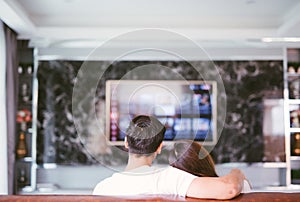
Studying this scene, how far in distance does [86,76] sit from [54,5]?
101 cm

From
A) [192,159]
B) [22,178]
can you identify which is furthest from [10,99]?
[192,159]

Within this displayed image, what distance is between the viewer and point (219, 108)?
512cm

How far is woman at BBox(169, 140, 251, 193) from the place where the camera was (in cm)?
201

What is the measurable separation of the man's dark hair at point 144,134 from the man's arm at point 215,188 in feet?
0.72

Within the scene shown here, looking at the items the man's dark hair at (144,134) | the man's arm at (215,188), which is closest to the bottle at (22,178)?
the man's dark hair at (144,134)

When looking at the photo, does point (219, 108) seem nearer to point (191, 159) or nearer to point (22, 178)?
point (22, 178)

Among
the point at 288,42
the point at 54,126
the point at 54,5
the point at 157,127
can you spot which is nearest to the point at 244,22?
the point at 288,42

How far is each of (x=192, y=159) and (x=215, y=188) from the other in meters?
0.55

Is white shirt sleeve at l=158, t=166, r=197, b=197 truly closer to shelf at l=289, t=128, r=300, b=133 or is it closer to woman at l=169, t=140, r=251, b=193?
woman at l=169, t=140, r=251, b=193

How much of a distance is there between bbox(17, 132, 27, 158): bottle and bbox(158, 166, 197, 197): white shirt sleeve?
367 cm

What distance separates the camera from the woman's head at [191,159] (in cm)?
201

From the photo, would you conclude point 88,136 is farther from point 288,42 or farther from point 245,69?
point 288,42

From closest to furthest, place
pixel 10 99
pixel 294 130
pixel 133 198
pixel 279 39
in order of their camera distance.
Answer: pixel 133 198 → pixel 10 99 → pixel 279 39 → pixel 294 130

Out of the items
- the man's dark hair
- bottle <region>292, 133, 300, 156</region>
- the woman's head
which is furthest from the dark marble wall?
the man's dark hair
